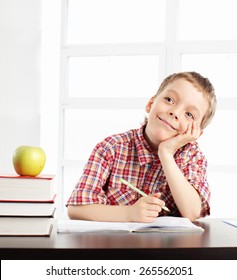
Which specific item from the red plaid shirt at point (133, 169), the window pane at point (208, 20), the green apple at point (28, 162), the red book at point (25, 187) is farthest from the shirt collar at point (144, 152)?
the window pane at point (208, 20)

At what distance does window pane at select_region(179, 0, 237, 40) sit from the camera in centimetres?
325

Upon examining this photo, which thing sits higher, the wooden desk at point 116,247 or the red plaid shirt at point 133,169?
the red plaid shirt at point 133,169

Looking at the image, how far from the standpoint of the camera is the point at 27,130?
3.16m

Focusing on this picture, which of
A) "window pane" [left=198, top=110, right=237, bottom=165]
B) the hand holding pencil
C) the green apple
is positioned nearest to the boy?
the hand holding pencil

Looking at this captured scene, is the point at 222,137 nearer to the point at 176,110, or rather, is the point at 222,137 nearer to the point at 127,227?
the point at 176,110

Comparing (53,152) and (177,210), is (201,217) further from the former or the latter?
(53,152)

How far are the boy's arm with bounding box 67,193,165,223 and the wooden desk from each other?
0.59 feet

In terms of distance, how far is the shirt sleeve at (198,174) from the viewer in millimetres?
1622

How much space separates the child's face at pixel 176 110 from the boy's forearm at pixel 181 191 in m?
0.10

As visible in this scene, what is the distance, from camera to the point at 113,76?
3.40 m

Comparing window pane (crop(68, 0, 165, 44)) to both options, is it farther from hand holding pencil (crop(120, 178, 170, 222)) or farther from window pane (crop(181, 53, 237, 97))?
hand holding pencil (crop(120, 178, 170, 222))

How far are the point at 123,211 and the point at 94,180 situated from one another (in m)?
0.29

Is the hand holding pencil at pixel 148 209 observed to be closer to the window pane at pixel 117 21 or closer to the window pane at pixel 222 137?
the window pane at pixel 222 137
